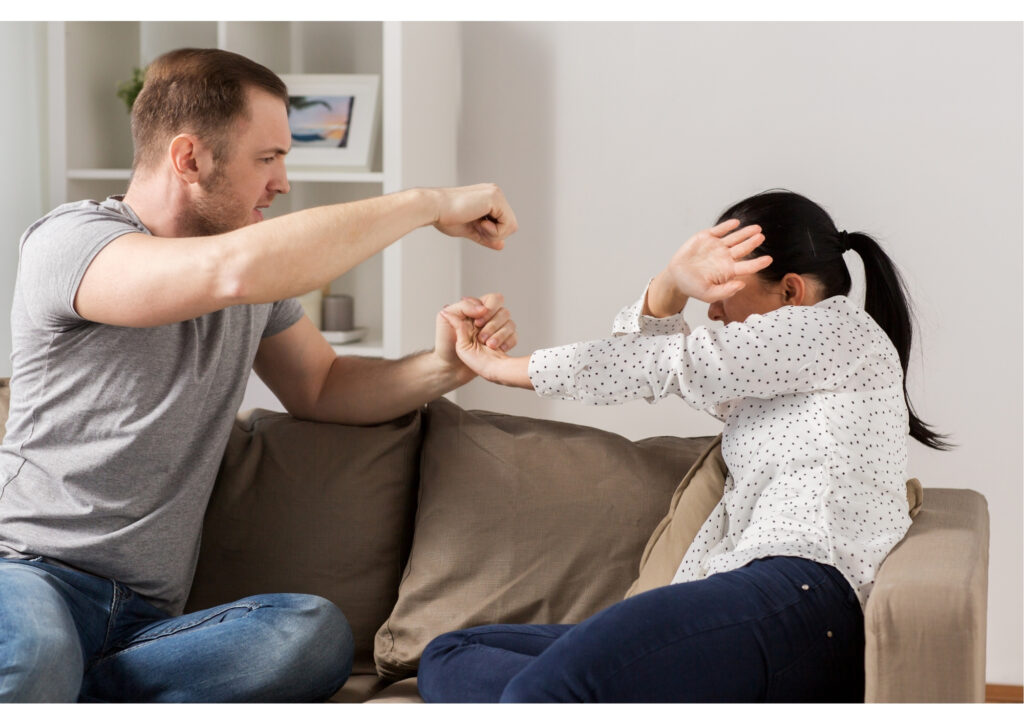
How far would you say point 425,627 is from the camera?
66.4 inches

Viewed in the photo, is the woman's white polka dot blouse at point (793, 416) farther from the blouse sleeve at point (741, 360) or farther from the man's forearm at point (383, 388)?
the man's forearm at point (383, 388)

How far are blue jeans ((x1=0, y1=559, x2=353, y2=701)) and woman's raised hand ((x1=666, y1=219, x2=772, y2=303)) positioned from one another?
0.71m

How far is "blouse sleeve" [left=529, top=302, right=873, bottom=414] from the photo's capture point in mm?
1470

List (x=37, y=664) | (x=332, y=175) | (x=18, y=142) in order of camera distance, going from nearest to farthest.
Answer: (x=37, y=664) < (x=332, y=175) < (x=18, y=142)

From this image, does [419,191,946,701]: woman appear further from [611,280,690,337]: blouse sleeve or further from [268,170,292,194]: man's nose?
[268,170,292,194]: man's nose

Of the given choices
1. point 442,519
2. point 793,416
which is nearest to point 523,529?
point 442,519

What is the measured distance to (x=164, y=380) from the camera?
1.62m

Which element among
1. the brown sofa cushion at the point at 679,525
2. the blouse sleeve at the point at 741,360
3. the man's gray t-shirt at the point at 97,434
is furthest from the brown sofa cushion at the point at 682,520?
the man's gray t-shirt at the point at 97,434

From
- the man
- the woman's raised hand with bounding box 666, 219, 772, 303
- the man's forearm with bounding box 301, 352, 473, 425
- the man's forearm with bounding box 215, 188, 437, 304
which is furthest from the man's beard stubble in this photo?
the woman's raised hand with bounding box 666, 219, 772, 303

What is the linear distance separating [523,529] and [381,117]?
138 cm

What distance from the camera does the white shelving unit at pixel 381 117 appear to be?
254 centimetres

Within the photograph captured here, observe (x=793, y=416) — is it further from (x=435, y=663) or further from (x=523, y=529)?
(x=435, y=663)

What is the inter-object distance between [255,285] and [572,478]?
62cm

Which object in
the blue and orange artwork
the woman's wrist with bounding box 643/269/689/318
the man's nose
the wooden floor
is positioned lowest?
the wooden floor
